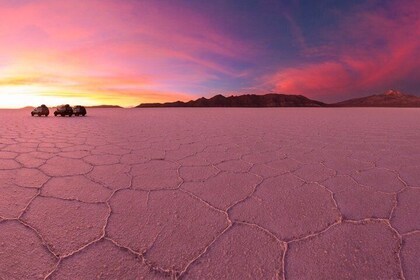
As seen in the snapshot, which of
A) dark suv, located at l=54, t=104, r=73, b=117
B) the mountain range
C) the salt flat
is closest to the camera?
the salt flat

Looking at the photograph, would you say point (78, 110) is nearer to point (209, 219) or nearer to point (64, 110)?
point (64, 110)

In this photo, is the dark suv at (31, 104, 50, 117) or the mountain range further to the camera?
the mountain range

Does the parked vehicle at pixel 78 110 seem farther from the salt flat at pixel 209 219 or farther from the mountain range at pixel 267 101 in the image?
the mountain range at pixel 267 101

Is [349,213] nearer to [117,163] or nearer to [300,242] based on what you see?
[300,242]

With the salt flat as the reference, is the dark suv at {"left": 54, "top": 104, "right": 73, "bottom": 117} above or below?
above

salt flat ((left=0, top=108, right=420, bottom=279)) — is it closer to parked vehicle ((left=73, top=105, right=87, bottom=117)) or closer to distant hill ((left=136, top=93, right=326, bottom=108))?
parked vehicle ((left=73, top=105, right=87, bottom=117))

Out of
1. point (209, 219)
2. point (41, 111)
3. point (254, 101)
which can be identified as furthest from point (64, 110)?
point (254, 101)

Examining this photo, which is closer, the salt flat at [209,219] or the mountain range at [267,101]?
the salt flat at [209,219]

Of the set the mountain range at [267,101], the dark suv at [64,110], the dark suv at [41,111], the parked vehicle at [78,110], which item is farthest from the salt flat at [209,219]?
the mountain range at [267,101]

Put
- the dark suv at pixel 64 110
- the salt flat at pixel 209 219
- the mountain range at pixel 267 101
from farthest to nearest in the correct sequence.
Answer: the mountain range at pixel 267 101 → the dark suv at pixel 64 110 → the salt flat at pixel 209 219

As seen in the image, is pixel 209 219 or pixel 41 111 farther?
pixel 41 111

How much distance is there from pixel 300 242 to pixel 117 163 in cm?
271

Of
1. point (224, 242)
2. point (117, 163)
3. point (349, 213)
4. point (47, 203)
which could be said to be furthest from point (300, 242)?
point (117, 163)

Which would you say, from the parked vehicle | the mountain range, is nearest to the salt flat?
the parked vehicle
